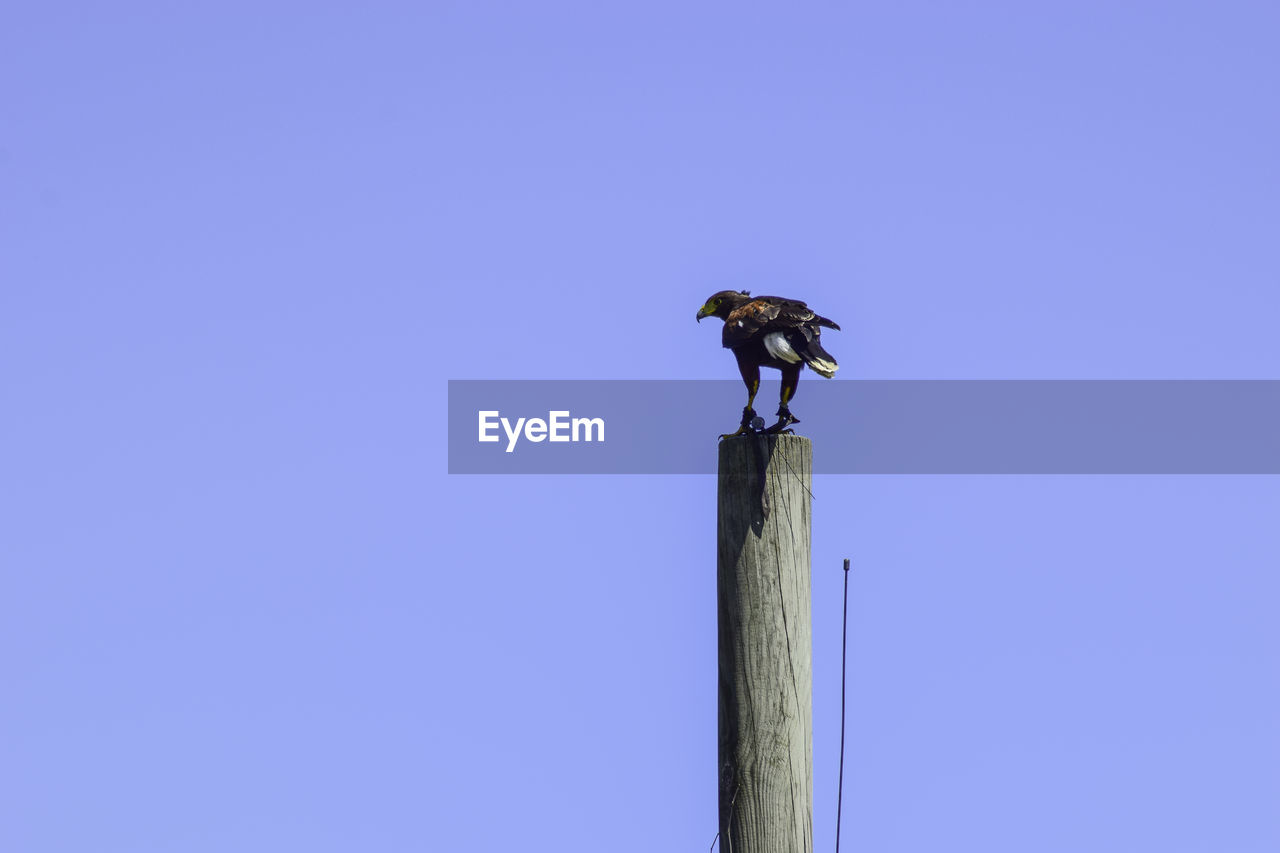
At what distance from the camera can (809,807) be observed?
4078 millimetres

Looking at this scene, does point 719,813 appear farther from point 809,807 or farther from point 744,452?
point 744,452

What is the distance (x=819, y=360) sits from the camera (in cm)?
488

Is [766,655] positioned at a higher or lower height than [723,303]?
lower

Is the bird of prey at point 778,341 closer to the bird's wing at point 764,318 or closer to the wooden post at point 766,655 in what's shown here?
the bird's wing at point 764,318

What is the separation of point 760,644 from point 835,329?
1394 millimetres

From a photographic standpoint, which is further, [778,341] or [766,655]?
[778,341]

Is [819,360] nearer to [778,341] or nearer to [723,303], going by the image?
[778,341]

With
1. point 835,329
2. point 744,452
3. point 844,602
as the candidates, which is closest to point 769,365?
point 835,329

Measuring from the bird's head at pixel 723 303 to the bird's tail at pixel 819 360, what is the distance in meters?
0.34

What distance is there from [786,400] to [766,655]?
41.5 inches

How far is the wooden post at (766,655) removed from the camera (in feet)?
13.3

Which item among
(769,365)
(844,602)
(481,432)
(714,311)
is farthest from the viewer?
(481,432)

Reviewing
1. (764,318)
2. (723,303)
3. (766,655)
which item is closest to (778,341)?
(764,318)

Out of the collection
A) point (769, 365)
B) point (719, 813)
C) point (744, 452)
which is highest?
point (769, 365)
